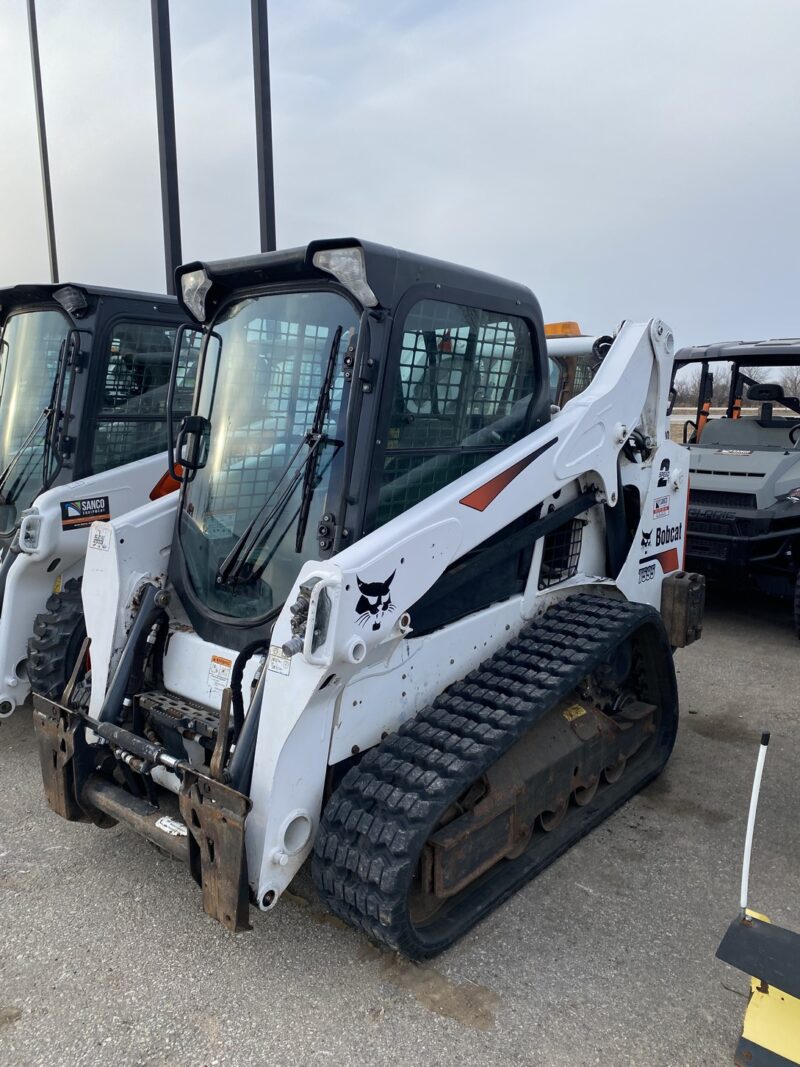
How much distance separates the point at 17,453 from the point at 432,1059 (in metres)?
4.12

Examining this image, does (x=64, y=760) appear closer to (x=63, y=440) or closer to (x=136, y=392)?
(x=63, y=440)

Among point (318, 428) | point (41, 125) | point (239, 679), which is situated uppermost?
point (41, 125)

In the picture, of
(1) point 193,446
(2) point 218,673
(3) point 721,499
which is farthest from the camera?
(3) point 721,499

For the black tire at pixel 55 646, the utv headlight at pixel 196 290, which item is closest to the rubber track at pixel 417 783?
the utv headlight at pixel 196 290

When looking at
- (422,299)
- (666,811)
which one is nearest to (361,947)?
(666,811)

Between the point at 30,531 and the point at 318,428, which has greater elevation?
the point at 318,428

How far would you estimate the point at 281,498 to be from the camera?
3.10 metres

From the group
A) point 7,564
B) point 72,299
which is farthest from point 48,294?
point 7,564

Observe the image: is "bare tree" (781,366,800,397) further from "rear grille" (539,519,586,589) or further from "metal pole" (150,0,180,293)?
"metal pole" (150,0,180,293)

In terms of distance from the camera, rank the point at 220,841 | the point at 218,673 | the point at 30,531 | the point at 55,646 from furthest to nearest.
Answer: the point at 30,531, the point at 55,646, the point at 218,673, the point at 220,841

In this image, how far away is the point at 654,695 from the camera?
4.22 m

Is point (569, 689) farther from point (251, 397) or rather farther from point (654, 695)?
point (251, 397)

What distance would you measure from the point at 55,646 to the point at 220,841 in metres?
2.10

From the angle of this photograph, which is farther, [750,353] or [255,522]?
[750,353]
